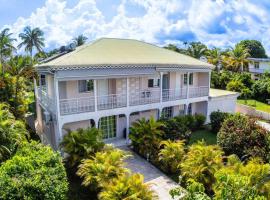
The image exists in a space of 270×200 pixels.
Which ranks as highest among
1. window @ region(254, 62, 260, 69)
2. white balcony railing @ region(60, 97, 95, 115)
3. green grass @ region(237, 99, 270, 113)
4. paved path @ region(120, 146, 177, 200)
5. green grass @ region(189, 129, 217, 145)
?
window @ region(254, 62, 260, 69)

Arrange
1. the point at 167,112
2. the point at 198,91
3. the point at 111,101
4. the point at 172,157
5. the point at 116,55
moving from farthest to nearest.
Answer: the point at 167,112, the point at 198,91, the point at 116,55, the point at 111,101, the point at 172,157

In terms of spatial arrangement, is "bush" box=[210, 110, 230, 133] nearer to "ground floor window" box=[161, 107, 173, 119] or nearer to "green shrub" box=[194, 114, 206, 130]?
"green shrub" box=[194, 114, 206, 130]

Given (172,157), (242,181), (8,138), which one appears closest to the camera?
(242,181)

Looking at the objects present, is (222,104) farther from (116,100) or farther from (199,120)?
(116,100)

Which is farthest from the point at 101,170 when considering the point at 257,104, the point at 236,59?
the point at 236,59

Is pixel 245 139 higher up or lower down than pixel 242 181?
lower down

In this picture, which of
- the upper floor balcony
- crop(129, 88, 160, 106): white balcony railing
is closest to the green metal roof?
the upper floor balcony

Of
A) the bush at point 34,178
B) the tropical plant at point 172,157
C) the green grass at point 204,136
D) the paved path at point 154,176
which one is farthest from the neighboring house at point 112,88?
the tropical plant at point 172,157
